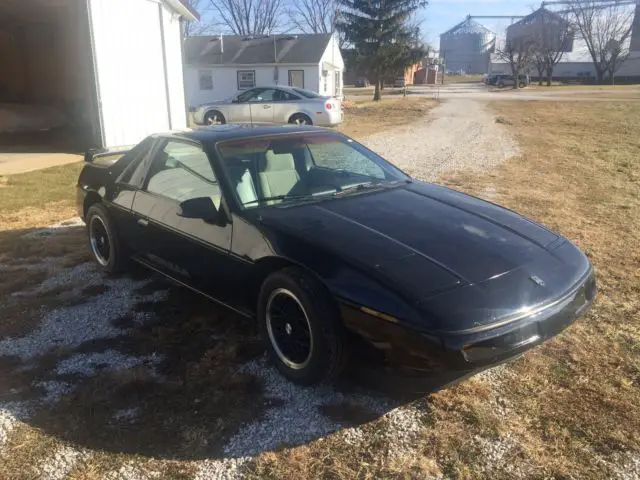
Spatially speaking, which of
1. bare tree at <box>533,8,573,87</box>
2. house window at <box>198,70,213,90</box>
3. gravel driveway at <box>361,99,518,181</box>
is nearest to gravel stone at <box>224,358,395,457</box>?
gravel driveway at <box>361,99,518,181</box>

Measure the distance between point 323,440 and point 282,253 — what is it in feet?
3.23

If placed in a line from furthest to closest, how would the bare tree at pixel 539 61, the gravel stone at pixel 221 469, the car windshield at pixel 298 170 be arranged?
1. the bare tree at pixel 539 61
2. the car windshield at pixel 298 170
3. the gravel stone at pixel 221 469

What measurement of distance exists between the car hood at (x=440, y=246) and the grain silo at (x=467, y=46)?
391ft

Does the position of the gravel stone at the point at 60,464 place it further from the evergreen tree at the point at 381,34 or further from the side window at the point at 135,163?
the evergreen tree at the point at 381,34

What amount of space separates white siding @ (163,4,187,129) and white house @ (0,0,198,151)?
25 millimetres

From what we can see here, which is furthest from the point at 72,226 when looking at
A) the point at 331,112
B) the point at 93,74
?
the point at 331,112

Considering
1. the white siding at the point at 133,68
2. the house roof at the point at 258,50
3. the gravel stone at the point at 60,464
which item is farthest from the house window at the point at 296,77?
the gravel stone at the point at 60,464

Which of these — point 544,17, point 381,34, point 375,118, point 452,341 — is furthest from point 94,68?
point 544,17

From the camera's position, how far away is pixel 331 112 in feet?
56.1

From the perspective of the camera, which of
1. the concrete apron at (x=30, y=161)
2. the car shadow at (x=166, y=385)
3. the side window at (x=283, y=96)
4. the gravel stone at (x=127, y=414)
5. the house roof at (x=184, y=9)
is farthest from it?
the side window at (x=283, y=96)

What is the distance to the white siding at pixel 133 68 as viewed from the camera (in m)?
11.7

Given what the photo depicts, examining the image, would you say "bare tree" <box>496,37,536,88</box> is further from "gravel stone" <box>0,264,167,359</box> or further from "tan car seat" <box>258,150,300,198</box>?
"gravel stone" <box>0,264,167,359</box>

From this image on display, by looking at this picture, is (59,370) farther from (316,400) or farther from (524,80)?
(524,80)

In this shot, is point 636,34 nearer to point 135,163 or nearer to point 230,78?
point 230,78
